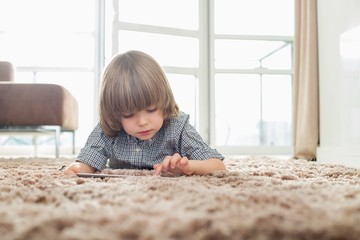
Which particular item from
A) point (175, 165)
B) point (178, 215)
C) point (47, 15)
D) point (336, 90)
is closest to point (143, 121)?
point (175, 165)

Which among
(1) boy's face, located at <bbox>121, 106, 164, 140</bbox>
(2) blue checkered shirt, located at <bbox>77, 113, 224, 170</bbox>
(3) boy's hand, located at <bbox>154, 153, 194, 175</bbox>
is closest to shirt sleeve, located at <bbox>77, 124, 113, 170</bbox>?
(2) blue checkered shirt, located at <bbox>77, 113, 224, 170</bbox>

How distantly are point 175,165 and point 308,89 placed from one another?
1406mm

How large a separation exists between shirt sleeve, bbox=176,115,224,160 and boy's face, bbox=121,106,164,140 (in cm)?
10

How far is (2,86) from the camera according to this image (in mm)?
2061

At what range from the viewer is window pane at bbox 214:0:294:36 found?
136 inches

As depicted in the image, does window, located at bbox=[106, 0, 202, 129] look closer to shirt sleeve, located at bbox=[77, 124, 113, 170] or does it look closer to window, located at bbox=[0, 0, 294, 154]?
window, located at bbox=[0, 0, 294, 154]

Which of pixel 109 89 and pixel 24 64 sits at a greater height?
pixel 24 64

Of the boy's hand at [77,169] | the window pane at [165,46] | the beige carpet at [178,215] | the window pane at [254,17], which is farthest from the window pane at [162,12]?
the beige carpet at [178,215]

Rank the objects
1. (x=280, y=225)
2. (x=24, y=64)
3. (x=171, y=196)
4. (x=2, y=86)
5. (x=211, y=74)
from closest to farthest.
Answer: (x=280, y=225) < (x=171, y=196) < (x=2, y=86) < (x=211, y=74) < (x=24, y=64)

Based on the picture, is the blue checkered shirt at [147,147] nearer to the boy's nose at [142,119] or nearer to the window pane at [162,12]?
the boy's nose at [142,119]

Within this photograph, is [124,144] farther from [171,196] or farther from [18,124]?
[18,124]

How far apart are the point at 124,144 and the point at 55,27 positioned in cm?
284

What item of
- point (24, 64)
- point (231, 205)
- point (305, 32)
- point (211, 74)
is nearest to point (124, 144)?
point (231, 205)

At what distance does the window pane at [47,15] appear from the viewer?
11.6 feet
